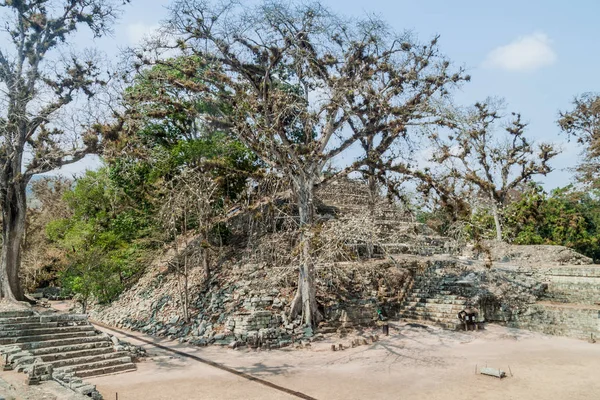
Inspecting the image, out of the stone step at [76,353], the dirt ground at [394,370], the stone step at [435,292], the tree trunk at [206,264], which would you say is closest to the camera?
the dirt ground at [394,370]

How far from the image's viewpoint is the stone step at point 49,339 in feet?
38.1

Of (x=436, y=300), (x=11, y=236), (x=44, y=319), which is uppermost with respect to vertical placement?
(x=11, y=236)

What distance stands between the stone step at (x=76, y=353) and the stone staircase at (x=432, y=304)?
35.7ft

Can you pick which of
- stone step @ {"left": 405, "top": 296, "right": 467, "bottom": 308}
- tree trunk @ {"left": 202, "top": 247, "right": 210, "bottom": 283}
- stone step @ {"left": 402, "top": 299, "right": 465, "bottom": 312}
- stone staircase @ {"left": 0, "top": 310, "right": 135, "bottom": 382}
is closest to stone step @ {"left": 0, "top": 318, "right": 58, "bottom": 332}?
stone staircase @ {"left": 0, "top": 310, "right": 135, "bottom": 382}

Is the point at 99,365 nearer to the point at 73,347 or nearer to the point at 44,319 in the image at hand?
the point at 73,347

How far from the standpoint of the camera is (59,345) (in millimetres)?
11875

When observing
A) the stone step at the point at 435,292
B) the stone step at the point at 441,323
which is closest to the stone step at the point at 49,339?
the stone step at the point at 441,323

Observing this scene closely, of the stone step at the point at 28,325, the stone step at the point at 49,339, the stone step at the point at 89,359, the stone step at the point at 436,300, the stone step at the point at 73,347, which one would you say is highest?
the stone step at the point at 28,325

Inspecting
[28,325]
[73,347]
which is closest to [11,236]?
[28,325]

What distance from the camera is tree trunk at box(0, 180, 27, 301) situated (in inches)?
591

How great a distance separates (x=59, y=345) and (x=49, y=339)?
1.56 feet

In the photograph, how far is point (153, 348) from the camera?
14172 millimetres

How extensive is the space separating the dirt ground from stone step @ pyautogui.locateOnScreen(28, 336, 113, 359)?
4.67 feet

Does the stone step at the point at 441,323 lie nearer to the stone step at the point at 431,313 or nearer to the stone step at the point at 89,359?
the stone step at the point at 431,313
